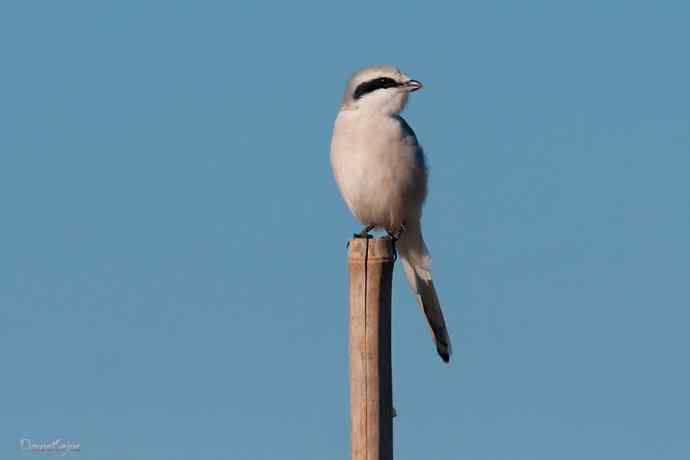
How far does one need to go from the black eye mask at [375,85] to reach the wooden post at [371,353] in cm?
212

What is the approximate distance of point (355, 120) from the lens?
7918 mm

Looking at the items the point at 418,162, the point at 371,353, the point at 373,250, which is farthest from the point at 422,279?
the point at 371,353

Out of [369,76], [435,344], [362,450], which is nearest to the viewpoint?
[362,450]

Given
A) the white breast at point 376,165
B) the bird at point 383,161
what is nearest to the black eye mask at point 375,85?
the bird at point 383,161

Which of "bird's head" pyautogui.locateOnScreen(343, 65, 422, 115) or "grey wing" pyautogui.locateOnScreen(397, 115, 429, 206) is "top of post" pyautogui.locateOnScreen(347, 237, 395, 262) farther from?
"bird's head" pyautogui.locateOnScreen(343, 65, 422, 115)

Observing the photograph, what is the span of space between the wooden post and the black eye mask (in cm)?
212

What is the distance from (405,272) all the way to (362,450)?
8.39ft

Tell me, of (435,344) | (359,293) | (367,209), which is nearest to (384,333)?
(359,293)

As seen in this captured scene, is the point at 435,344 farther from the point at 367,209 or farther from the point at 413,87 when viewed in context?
the point at 413,87

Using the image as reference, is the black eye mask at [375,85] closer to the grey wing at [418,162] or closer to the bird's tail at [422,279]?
the grey wing at [418,162]

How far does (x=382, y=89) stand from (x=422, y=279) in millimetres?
1241

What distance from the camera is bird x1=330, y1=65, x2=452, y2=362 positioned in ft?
25.5

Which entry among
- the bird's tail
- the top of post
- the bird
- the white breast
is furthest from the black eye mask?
the top of post

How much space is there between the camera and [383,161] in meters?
7.75
